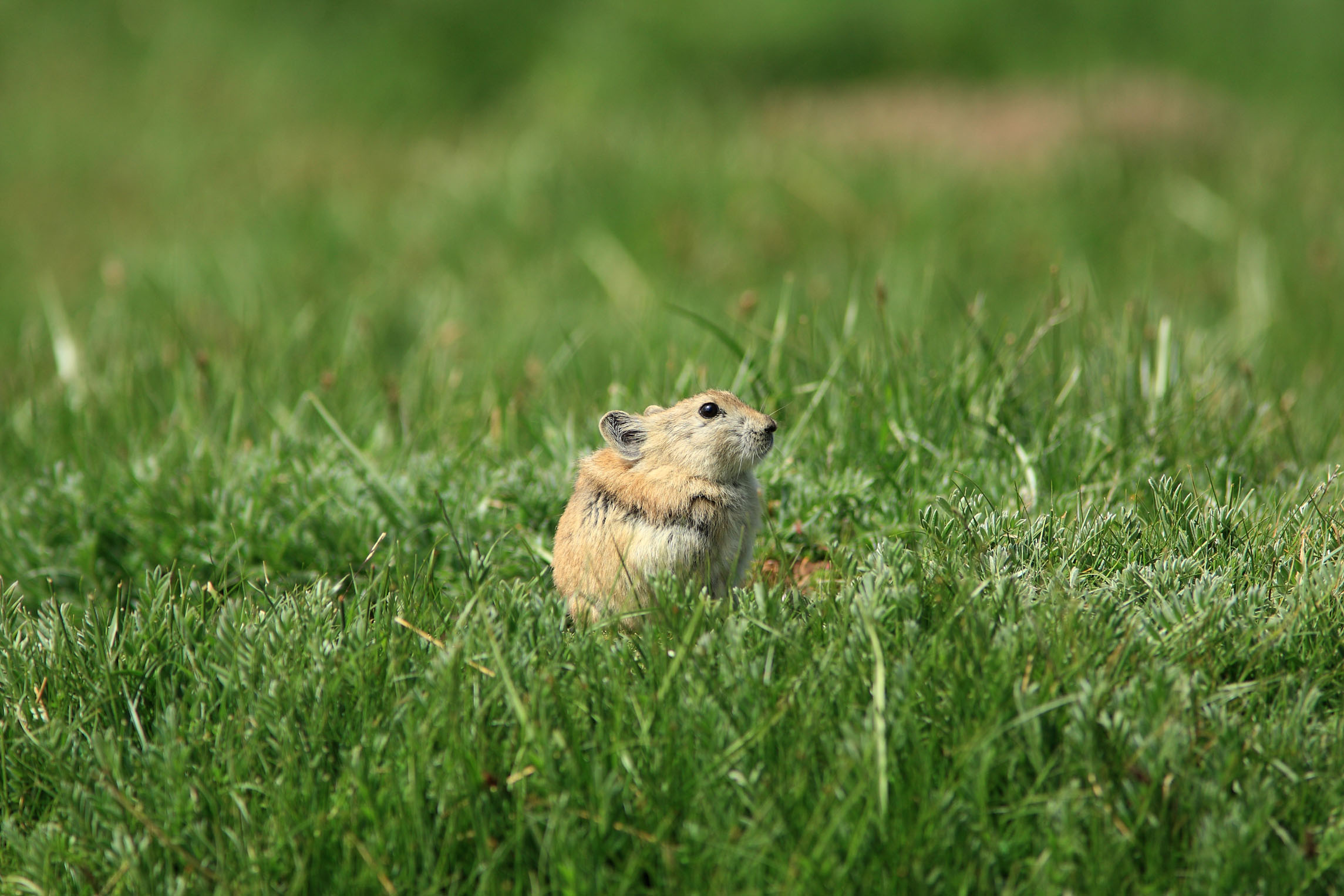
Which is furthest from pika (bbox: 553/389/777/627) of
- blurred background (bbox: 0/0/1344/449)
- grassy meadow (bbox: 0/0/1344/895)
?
blurred background (bbox: 0/0/1344/449)

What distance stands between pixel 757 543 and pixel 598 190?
20.0ft

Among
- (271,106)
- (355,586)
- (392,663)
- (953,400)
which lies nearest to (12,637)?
(355,586)

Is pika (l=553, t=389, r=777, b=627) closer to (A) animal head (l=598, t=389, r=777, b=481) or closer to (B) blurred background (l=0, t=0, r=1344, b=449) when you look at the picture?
(A) animal head (l=598, t=389, r=777, b=481)

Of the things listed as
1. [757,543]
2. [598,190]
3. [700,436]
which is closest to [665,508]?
[700,436]

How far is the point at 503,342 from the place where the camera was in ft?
23.7

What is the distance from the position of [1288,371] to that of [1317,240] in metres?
2.75

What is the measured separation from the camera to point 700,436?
11.6 feet

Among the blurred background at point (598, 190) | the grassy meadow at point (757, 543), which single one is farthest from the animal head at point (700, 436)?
the blurred background at point (598, 190)

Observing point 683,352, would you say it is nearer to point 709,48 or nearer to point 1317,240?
point 1317,240

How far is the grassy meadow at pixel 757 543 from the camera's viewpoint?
2.65 m

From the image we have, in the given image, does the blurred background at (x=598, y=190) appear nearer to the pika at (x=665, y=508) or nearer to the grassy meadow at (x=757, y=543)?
the grassy meadow at (x=757, y=543)

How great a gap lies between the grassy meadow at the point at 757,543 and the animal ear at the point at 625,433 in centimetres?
54

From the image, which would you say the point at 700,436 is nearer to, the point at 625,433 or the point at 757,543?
the point at 625,433

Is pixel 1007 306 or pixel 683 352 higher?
pixel 683 352
